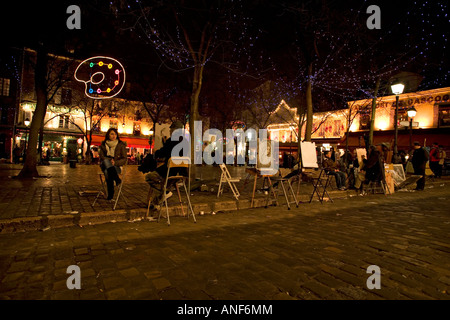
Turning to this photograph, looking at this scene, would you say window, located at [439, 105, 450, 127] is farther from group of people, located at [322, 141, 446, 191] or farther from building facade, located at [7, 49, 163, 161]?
building facade, located at [7, 49, 163, 161]

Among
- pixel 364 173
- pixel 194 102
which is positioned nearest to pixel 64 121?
pixel 194 102

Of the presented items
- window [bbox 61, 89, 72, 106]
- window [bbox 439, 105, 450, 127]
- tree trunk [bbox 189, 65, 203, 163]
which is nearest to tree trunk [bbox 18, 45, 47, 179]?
tree trunk [bbox 189, 65, 203, 163]

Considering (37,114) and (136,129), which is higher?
(136,129)

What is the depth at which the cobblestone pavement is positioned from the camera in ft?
8.05

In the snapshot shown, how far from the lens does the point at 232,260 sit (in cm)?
322

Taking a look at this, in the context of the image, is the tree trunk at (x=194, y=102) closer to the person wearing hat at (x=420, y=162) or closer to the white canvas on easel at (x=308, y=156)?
the white canvas on easel at (x=308, y=156)

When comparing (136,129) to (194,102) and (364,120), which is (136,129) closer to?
(364,120)

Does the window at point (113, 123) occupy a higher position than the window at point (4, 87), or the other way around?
the window at point (4, 87)

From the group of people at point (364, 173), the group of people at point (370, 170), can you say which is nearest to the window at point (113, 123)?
the group of people at point (370, 170)

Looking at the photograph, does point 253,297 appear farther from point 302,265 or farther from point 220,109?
point 220,109

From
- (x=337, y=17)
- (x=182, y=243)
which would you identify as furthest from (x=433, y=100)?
(x=182, y=243)

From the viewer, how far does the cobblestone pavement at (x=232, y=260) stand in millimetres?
2453
